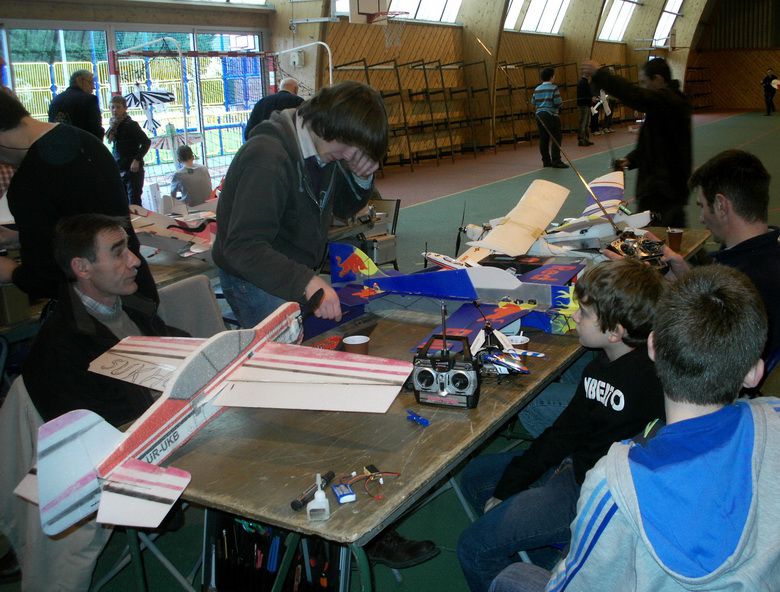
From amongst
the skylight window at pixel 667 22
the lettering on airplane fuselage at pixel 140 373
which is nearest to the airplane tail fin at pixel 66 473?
the lettering on airplane fuselage at pixel 140 373

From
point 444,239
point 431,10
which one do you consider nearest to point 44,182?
point 444,239

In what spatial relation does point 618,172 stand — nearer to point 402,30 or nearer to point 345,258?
point 345,258

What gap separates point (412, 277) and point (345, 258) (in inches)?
14.6

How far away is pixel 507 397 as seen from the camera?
7.13ft

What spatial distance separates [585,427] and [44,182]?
219 cm

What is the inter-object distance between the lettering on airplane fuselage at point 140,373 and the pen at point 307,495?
60cm

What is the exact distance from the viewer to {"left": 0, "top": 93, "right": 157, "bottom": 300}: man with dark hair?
2.67 metres

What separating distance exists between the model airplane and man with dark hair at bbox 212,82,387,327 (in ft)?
5.48

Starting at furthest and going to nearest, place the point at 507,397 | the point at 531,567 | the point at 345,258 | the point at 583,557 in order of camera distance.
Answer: the point at 345,258 < the point at 507,397 < the point at 531,567 < the point at 583,557

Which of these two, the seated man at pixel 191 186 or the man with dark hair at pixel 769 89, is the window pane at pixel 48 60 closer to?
the seated man at pixel 191 186

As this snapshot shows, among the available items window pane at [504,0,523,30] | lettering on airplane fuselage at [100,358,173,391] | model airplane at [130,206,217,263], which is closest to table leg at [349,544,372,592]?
lettering on airplane fuselage at [100,358,173,391]

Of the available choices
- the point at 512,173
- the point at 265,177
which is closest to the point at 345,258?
the point at 265,177

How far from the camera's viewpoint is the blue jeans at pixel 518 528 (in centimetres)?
199

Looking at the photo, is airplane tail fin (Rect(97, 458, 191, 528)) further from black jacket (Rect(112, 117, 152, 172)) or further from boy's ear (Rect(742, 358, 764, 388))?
black jacket (Rect(112, 117, 152, 172))
